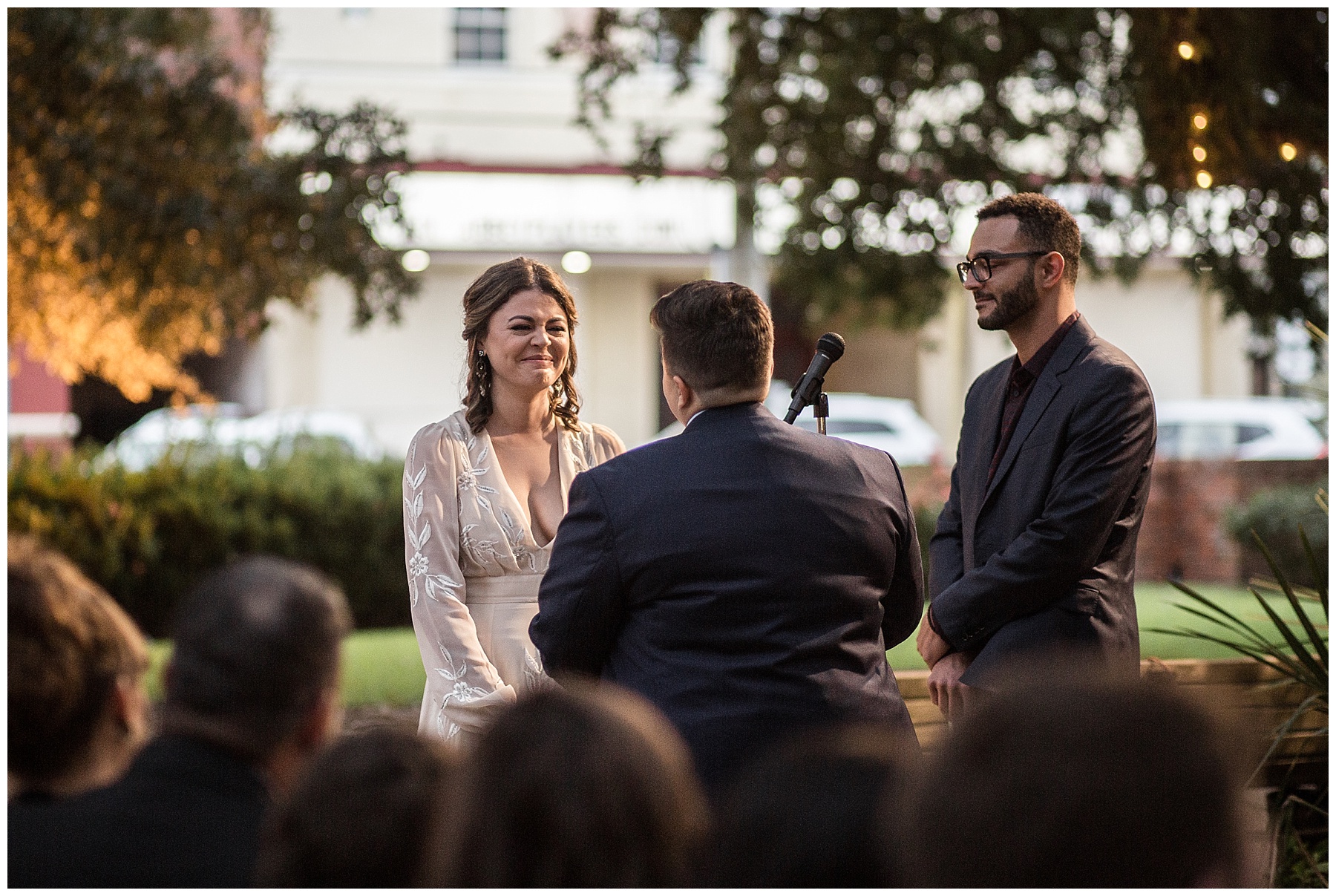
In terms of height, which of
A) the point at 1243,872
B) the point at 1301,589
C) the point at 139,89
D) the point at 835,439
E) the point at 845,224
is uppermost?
the point at 139,89

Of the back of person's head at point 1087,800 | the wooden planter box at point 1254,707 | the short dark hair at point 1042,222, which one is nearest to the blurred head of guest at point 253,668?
the back of person's head at point 1087,800

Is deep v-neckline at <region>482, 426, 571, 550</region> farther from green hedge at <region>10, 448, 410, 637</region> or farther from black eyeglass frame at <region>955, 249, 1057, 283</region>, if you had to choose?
green hedge at <region>10, 448, 410, 637</region>

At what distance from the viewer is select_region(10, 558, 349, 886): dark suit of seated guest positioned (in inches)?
72.0

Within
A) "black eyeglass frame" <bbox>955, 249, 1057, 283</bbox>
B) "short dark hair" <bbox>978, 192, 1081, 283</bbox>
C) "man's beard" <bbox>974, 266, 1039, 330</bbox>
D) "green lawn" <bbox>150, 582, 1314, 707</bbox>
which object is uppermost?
"short dark hair" <bbox>978, 192, 1081, 283</bbox>

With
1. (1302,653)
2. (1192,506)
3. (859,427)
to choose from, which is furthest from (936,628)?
(859,427)

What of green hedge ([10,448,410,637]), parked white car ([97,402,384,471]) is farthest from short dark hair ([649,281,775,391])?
parked white car ([97,402,384,471])

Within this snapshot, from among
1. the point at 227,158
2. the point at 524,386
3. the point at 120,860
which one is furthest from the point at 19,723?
the point at 227,158

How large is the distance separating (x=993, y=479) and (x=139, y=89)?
748cm

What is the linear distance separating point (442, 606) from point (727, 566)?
99cm

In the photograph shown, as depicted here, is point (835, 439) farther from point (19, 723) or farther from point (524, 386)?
point (19, 723)

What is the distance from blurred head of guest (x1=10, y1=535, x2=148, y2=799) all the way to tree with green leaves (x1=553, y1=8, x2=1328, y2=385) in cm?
720

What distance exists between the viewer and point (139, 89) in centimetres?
931

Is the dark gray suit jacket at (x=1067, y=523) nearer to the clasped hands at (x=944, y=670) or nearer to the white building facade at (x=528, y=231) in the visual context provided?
the clasped hands at (x=944, y=670)

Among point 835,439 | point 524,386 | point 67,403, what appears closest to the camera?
point 835,439
